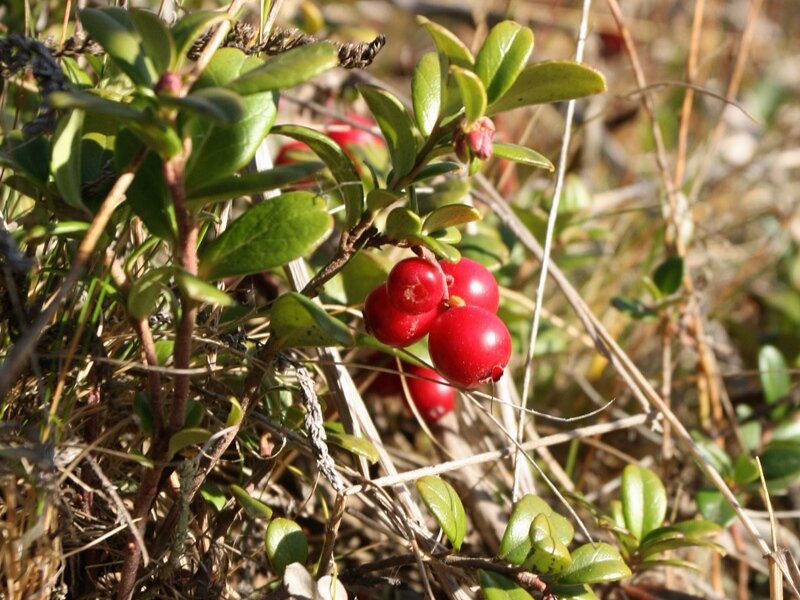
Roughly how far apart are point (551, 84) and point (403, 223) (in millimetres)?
291

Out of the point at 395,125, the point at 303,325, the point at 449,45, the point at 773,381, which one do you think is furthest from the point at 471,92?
the point at 773,381

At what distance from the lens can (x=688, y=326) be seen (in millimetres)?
2438

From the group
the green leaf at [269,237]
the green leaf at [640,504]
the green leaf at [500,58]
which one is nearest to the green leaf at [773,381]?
the green leaf at [640,504]

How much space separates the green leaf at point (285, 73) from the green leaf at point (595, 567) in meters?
0.88

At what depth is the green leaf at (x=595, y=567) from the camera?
142 centimetres

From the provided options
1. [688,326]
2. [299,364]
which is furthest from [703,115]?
[299,364]

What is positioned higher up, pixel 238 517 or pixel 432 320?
pixel 432 320

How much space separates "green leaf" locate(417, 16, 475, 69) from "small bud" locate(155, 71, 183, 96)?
337mm

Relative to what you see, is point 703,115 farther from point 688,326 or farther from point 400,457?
point 400,457

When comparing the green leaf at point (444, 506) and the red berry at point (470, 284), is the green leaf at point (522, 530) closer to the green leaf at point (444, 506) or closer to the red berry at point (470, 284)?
the green leaf at point (444, 506)

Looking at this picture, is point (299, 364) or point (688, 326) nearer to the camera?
point (299, 364)

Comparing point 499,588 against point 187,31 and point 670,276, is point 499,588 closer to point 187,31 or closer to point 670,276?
point 187,31

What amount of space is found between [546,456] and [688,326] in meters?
0.68

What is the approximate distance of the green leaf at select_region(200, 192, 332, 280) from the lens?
1.21 metres
